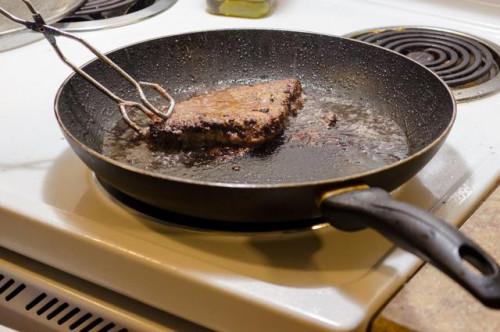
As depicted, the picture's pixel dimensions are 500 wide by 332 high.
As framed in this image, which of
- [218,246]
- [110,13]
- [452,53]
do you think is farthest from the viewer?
[110,13]

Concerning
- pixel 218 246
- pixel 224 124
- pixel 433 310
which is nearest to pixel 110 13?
pixel 224 124

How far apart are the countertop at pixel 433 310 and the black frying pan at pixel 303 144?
6 centimetres

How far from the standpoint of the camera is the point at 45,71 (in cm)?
87

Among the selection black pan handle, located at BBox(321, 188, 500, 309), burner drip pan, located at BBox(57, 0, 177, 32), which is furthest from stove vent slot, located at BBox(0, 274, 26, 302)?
burner drip pan, located at BBox(57, 0, 177, 32)

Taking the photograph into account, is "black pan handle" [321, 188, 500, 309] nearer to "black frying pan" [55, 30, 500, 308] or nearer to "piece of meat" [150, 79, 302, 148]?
"black frying pan" [55, 30, 500, 308]

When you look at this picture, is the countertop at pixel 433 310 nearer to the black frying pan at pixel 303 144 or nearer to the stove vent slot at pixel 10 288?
the black frying pan at pixel 303 144

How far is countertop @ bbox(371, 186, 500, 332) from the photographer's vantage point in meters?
0.44

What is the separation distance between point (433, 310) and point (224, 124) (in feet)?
0.93

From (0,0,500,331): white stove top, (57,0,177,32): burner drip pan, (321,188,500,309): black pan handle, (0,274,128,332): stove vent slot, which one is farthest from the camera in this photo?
(57,0,177,32): burner drip pan

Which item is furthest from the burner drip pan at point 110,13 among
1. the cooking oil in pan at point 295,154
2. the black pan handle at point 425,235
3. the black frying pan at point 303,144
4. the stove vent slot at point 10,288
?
the black pan handle at point 425,235

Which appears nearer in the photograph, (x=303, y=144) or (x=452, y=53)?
(x=303, y=144)

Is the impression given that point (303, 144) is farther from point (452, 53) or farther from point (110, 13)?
point (110, 13)

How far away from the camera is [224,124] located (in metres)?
0.65

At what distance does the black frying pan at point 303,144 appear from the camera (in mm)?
429
